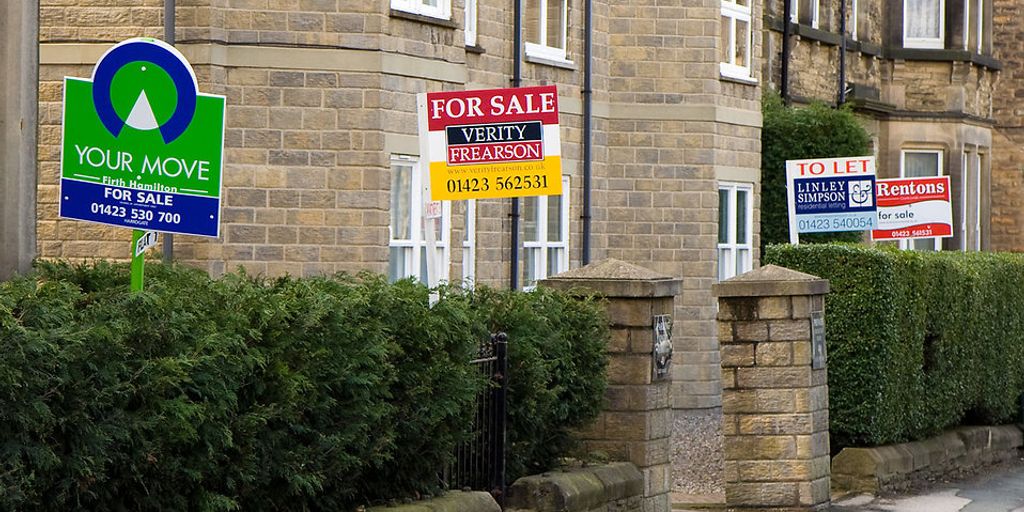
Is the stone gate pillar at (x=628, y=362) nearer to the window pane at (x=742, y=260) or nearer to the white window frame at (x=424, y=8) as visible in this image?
the white window frame at (x=424, y=8)

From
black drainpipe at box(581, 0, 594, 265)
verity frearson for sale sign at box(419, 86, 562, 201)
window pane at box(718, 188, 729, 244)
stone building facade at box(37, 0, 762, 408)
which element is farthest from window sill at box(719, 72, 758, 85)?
verity frearson for sale sign at box(419, 86, 562, 201)

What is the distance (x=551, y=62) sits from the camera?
21.7m

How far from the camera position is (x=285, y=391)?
8430 mm

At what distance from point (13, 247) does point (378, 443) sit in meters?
1.95

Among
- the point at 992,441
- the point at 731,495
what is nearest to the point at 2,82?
the point at 731,495

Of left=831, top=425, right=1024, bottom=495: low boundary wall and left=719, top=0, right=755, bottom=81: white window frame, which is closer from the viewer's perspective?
left=831, top=425, right=1024, bottom=495: low boundary wall

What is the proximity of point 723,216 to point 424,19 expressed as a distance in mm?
7902

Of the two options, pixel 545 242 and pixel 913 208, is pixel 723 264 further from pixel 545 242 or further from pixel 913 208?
pixel 545 242

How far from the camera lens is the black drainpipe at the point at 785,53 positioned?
26531mm

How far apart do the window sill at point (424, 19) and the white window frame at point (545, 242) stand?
161 inches

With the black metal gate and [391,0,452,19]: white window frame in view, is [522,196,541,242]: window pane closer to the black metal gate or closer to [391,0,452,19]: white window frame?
[391,0,452,19]: white window frame

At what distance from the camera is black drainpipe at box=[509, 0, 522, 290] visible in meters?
20.4

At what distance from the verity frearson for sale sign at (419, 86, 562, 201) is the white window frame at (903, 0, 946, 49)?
757 inches

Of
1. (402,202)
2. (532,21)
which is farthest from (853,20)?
(402,202)
